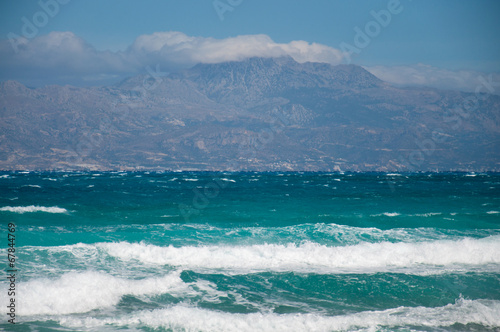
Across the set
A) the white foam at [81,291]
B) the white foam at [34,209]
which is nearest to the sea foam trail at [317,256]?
the white foam at [81,291]

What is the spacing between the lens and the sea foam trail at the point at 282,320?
15.1m

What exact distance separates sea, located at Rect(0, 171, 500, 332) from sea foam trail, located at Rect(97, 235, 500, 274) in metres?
0.10

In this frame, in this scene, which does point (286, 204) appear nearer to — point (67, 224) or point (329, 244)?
point (329, 244)

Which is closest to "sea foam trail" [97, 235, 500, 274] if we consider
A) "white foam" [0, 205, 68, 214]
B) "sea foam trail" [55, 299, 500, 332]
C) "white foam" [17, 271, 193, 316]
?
"white foam" [17, 271, 193, 316]

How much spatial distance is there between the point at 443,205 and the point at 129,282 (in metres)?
41.2

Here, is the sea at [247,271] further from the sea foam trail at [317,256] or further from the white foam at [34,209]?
the white foam at [34,209]

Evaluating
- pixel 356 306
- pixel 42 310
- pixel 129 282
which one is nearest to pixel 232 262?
pixel 129 282

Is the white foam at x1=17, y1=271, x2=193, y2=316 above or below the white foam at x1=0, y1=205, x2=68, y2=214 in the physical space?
below

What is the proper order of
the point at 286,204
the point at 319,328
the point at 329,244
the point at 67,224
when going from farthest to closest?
the point at 286,204 → the point at 67,224 → the point at 329,244 → the point at 319,328

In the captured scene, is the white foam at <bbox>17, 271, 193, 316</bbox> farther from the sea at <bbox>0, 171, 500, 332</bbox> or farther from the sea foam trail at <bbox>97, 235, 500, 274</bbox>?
the sea foam trail at <bbox>97, 235, 500, 274</bbox>

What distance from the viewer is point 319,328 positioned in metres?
15.0

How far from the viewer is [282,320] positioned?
1548cm

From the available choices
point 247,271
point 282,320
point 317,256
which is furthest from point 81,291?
point 317,256

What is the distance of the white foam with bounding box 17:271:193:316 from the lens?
16.8 m
